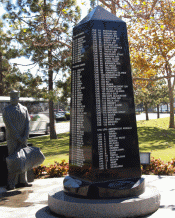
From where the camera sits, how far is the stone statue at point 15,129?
6633mm

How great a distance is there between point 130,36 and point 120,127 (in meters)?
12.5

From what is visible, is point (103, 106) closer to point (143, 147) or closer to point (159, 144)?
point (143, 147)

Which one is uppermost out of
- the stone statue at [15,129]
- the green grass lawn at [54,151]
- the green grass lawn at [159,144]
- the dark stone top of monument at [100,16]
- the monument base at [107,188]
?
the dark stone top of monument at [100,16]

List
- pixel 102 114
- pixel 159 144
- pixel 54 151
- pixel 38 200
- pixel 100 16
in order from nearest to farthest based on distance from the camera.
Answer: pixel 102 114 < pixel 100 16 < pixel 38 200 < pixel 54 151 < pixel 159 144

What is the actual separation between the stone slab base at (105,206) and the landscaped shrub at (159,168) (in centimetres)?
323

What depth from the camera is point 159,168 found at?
8.00 m

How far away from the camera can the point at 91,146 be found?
4836 mm

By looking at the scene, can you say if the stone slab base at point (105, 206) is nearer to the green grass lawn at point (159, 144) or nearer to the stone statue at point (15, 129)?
the stone statue at point (15, 129)

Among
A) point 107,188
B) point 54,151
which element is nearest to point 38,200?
point 107,188

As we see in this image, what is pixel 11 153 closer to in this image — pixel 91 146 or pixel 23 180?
pixel 23 180

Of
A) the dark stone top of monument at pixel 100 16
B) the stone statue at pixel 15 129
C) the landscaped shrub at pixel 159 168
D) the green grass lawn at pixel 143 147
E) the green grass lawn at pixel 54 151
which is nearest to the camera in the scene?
the dark stone top of monument at pixel 100 16

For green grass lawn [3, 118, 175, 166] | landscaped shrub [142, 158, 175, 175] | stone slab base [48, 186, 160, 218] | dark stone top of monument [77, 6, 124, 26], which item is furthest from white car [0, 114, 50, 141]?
stone slab base [48, 186, 160, 218]

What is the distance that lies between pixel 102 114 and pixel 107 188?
128 centimetres

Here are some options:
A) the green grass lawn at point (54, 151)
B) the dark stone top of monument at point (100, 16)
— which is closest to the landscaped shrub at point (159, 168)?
the green grass lawn at point (54, 151)
